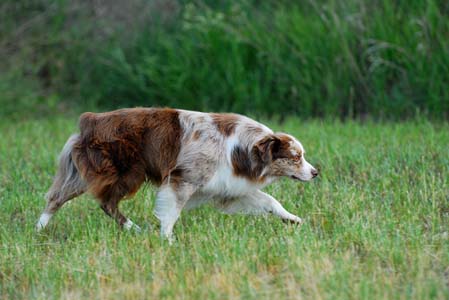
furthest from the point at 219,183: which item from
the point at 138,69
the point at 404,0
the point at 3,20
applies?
the point at 3,20

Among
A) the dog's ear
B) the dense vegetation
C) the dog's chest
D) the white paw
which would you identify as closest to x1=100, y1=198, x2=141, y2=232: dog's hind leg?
the white paw

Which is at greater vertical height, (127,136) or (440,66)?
(127,136)

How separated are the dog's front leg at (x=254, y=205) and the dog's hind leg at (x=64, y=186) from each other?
114cm

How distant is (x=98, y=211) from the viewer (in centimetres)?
767

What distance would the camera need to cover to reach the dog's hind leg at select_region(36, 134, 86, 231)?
703 centimetres

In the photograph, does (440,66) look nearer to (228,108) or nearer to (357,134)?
(357,134)

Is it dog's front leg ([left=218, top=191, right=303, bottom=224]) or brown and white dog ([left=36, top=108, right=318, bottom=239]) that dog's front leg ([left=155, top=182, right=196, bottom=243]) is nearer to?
brown and white dog ([left=36, top=108, right=318, bottom=239])

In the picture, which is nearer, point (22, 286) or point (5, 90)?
point (22, 286)

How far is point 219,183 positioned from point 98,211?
1.39m

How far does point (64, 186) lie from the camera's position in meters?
7.07

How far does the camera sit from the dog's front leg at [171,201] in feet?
22.0

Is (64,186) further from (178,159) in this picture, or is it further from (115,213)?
(178,159)

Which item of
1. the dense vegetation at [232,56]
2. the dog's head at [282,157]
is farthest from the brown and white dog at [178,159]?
the dense vegetation at [232,56]

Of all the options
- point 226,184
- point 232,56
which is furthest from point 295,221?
point 232,56
